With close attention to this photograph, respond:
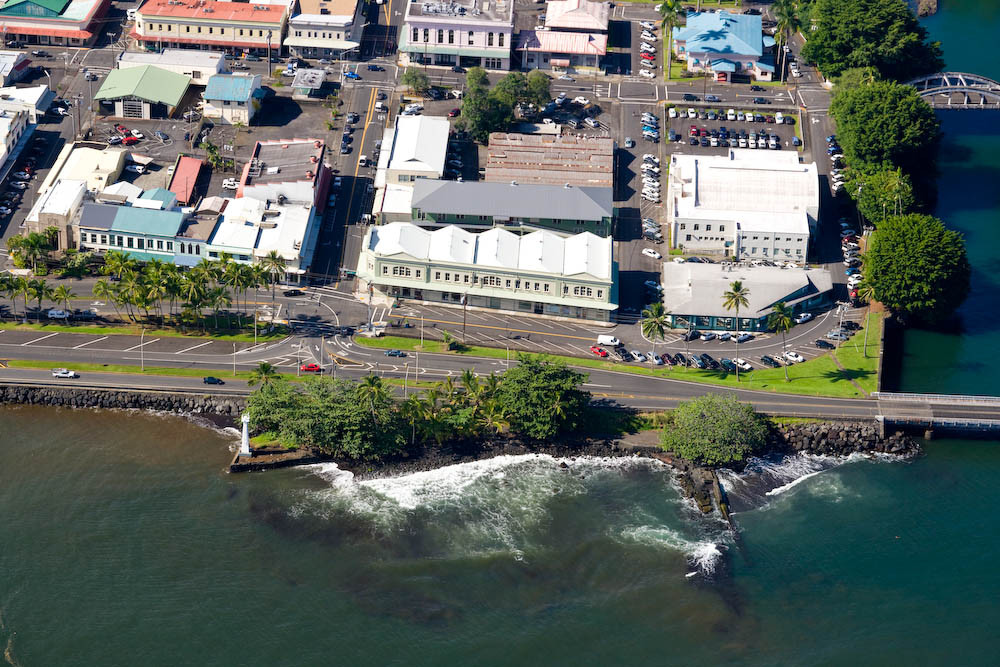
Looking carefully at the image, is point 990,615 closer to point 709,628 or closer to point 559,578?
point 709,628

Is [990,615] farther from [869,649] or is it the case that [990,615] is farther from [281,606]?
[281,606]

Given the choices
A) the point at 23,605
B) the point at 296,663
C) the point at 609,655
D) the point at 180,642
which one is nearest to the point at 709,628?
the point at 609,655

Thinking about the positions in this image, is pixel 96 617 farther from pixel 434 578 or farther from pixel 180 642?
pixel 434 578

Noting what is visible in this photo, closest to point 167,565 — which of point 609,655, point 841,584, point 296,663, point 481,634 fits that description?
point 296,663

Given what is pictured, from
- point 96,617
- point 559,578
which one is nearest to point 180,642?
point 96,617

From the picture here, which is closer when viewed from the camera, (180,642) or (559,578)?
(180,642)

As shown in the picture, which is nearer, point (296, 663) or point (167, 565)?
point (296, 663)

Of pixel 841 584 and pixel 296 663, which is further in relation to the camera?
pixel 841 584

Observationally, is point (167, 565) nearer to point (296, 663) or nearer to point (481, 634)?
point (296, 663)
